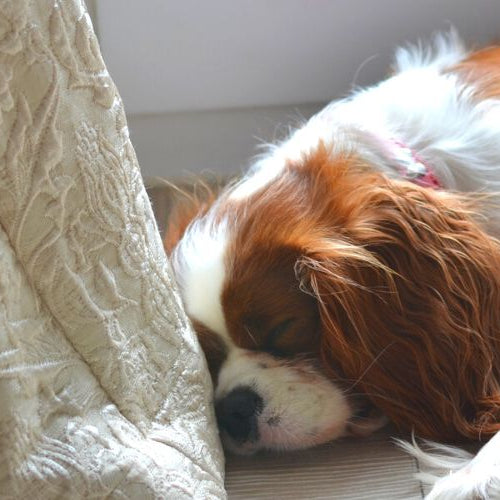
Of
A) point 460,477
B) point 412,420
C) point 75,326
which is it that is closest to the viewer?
point 75,326

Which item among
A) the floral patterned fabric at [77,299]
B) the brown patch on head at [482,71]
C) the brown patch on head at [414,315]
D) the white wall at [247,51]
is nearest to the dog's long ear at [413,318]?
the brown patch on head at [414,315]

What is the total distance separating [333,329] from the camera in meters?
1.40

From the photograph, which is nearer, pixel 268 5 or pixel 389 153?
pixel 389 153

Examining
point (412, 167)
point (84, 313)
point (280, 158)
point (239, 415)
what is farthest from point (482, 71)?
Answer: point (84, 313)

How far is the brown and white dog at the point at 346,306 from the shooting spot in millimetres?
1388

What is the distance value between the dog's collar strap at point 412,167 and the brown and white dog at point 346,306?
0.01m

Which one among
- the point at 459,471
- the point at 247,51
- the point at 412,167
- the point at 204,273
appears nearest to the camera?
the point at 459,471

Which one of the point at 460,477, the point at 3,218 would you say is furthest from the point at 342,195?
the point at 3,218

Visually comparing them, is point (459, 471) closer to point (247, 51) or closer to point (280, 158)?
point (280, 158)

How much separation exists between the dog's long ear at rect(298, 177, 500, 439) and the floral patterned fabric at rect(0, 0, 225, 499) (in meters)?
0.28

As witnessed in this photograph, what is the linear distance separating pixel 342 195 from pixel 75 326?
55 centimetres

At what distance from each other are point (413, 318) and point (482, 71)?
2.03 feet

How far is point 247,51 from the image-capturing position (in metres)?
2.08

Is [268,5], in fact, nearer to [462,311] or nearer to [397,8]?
[397,8]
